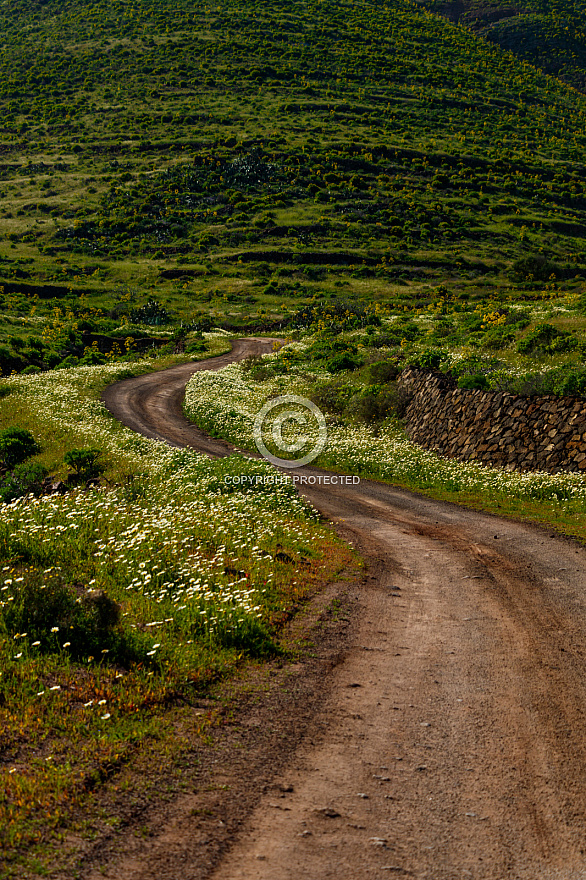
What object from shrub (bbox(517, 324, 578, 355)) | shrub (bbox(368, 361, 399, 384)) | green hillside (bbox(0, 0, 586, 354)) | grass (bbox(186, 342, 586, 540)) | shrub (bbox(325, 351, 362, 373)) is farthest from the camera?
green hillside (bbox(0, 0, 586, 354))

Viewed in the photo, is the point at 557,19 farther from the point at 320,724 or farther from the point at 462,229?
the point at 320,724

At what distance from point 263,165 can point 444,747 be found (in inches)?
4378

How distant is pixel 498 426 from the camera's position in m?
19.4

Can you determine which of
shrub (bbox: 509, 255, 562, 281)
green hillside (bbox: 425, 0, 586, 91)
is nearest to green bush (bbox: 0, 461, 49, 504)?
shrub (bbox: 509, 255, 562, 281)

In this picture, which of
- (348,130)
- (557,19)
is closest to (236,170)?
(348,130)

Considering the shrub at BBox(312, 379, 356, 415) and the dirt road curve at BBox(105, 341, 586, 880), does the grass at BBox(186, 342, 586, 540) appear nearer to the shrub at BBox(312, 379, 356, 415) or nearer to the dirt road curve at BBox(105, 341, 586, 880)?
the shrub at BBox(312, 379, 356, 415)

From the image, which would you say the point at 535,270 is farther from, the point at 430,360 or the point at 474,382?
the point at 474,382

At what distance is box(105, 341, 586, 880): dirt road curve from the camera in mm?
3932

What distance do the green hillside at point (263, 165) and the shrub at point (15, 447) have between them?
18.5 meters

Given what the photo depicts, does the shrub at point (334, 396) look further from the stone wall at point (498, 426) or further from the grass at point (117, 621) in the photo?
the grass at point (117, 621)

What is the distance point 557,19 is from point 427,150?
147m

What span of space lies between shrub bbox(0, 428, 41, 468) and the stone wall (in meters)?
15.3

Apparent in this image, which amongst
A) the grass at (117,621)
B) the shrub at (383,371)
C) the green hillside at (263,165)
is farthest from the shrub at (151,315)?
the grass at (117,621)

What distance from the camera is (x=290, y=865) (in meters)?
3.79
